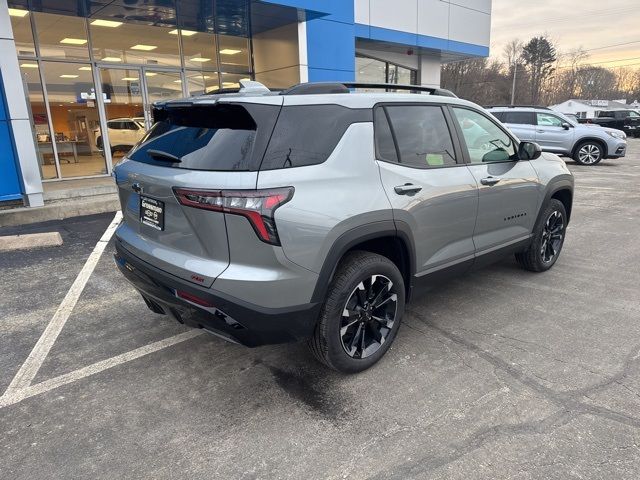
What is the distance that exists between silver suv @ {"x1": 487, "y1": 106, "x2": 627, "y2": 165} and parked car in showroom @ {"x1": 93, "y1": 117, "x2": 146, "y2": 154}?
1093 centimetres

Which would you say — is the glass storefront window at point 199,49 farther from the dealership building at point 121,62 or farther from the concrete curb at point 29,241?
the concrete curb at point 29,241

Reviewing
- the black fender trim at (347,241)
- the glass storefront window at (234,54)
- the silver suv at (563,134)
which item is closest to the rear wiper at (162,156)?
the black fender trim at (347,241)

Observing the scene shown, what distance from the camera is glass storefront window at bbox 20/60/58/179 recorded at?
10062mm

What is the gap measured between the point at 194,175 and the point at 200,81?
11.1 metres

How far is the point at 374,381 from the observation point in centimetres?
310

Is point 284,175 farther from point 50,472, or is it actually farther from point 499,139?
point 499,139

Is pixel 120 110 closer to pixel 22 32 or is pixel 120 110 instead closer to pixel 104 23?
pixel 104 23

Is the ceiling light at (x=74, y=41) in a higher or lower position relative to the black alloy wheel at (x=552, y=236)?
higher

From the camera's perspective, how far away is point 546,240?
5035 millimetres

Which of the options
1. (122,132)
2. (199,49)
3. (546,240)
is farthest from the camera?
(199,49)

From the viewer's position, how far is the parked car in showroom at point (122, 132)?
1127 cm

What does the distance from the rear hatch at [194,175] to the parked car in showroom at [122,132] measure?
30.3 feet

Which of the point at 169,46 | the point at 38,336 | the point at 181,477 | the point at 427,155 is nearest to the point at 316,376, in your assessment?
the point at 181,477

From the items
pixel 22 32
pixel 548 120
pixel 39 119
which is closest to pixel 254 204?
pixel 39 119
